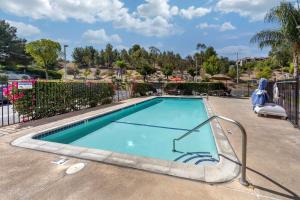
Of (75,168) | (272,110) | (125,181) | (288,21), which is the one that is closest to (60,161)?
(75,168)

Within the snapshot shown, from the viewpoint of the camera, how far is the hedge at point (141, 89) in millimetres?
20056

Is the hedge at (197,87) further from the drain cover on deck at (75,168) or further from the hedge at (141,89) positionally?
the drain cover on deck at (75,168)

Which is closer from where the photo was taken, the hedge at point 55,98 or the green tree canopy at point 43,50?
the hedge at point 55,98

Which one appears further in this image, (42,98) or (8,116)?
(42,98)

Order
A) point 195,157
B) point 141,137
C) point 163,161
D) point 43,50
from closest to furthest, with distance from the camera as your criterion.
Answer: point 163,161
point 195,157
point 141,137
point 43,50

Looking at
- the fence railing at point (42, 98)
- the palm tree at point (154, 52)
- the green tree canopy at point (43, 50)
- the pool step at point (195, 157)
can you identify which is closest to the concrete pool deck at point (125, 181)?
the pool step at point (195, 157)

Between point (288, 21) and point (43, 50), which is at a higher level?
point (43, 50)

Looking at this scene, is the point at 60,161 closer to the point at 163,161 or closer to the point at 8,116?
the point at 163,161

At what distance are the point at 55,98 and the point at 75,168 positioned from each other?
6.16 metres

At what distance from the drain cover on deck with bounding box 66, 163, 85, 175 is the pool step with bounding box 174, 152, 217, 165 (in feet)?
8.37

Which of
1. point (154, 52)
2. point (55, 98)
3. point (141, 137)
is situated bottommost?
point (141, 137)

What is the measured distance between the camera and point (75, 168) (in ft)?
13.3

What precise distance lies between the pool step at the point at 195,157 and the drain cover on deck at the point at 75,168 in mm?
2551

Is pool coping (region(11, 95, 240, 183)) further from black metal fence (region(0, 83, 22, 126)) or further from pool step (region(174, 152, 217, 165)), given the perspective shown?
black metal fence (region(0, 83, 22, 126))
